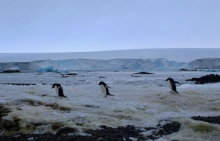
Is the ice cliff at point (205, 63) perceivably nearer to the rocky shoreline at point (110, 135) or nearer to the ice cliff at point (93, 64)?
the ice cliff at point (93, 64)

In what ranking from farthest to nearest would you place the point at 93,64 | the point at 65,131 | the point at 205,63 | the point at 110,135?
1. the point at 93,64
2. the point at 205,63
3. the point at 65,131
4. the point at 110,135

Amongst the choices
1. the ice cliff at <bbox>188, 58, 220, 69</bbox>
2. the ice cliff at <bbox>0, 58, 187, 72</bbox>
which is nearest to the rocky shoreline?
the ice cliff at <bbox>0, 58, 187, 72</bbox>

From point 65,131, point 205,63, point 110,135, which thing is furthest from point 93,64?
point 110,135

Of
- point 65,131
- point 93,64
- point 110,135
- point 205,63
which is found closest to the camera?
point 110,135

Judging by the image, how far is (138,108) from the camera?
5.46 meters

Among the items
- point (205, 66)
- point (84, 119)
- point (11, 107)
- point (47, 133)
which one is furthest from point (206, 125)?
point (205, 66)

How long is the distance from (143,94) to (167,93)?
28.0 inches

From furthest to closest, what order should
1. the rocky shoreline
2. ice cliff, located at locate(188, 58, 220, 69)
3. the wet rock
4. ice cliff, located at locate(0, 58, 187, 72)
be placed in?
ice cliff, located at locate(0, 58, 187, 72)
ice cliff, located at locate(188, 58, 220, 69)
the wet rock
the rocky shoreline

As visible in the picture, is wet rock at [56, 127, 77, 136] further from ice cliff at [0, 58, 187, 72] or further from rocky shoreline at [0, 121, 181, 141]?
ice cliff at [0, 58, 187, 72]

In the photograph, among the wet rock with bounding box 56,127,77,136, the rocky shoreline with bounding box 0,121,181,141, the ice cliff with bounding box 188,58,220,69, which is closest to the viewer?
the rocky shoreline with bounding box 0,121,181,141

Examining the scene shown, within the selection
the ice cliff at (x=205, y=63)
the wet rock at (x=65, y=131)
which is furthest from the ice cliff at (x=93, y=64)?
the wet rock at (x=65, y=131)

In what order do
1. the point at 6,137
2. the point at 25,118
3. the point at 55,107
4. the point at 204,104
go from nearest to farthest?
1. the point at 6,137
2. the point at 25,118
3. the point at 55,107
4. the point at 204,104

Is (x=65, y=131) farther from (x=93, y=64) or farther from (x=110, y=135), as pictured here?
(x=93, y=64)

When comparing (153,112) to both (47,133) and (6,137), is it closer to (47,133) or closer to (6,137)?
(47,133)
